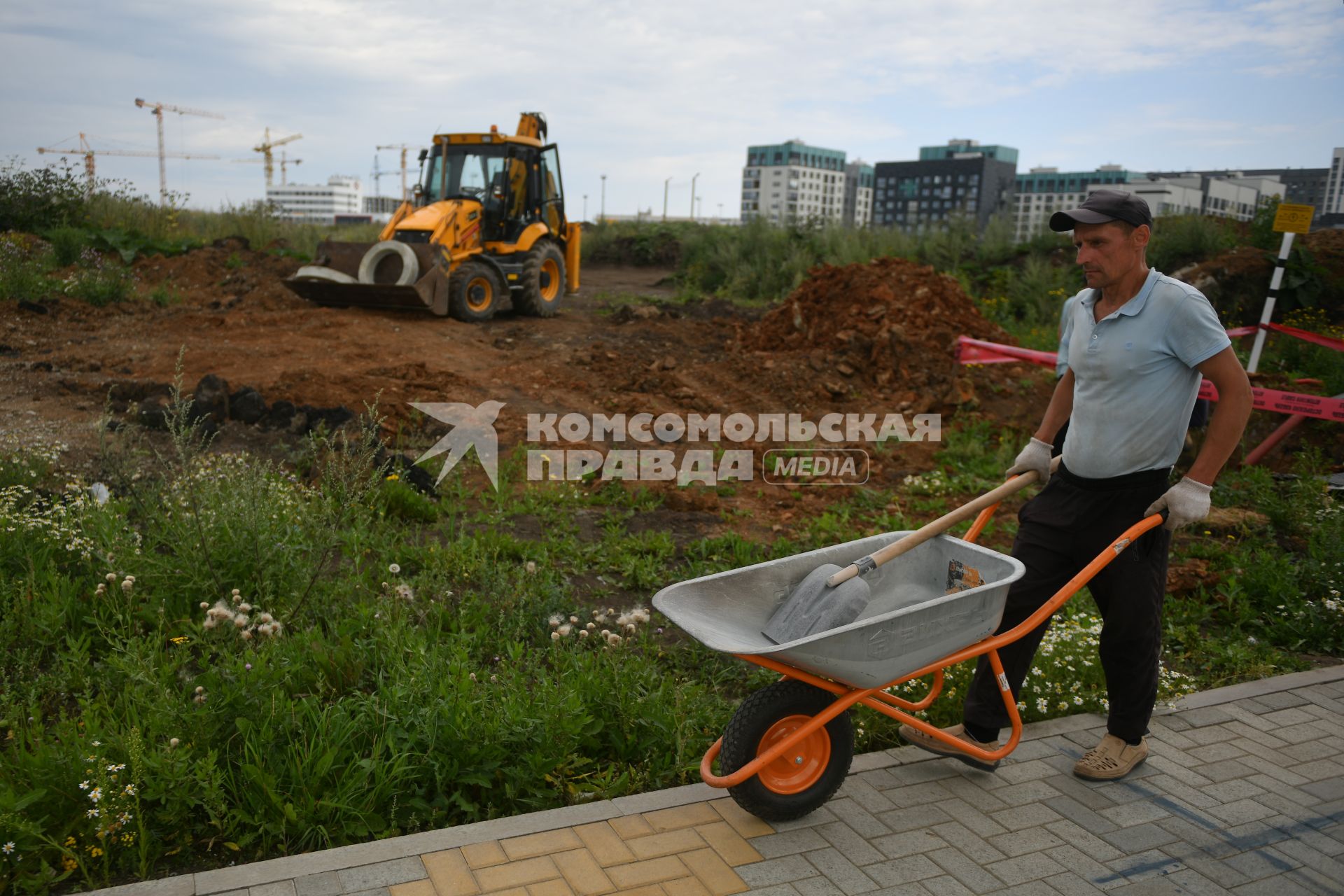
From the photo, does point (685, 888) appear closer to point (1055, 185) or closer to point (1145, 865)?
point (1145, 865)

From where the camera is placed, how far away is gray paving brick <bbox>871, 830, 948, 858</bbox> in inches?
123

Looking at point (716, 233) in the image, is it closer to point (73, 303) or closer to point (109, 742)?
point (73, 303)

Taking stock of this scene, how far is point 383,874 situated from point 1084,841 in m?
2.30

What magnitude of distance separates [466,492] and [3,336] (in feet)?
28.0

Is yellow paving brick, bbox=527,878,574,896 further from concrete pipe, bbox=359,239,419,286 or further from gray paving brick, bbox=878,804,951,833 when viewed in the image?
concrete pipe, bbox=359,239,419,286

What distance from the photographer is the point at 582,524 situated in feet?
20.9

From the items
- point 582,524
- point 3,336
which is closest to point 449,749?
point 582,524

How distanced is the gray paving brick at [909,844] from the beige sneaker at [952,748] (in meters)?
0.44

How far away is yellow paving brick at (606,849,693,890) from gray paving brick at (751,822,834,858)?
0.98ft

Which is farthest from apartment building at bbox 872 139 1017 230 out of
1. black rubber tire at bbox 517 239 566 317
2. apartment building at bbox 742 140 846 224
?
black rubber tire at bbox 517 239 566 317

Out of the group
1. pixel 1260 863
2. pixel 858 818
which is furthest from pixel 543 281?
pixel 1260 863

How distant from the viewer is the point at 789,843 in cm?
315

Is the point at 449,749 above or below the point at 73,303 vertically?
below

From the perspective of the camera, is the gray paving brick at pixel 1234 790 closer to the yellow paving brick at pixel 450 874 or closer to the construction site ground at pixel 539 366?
the yellow paving brick at pixel 450 874
